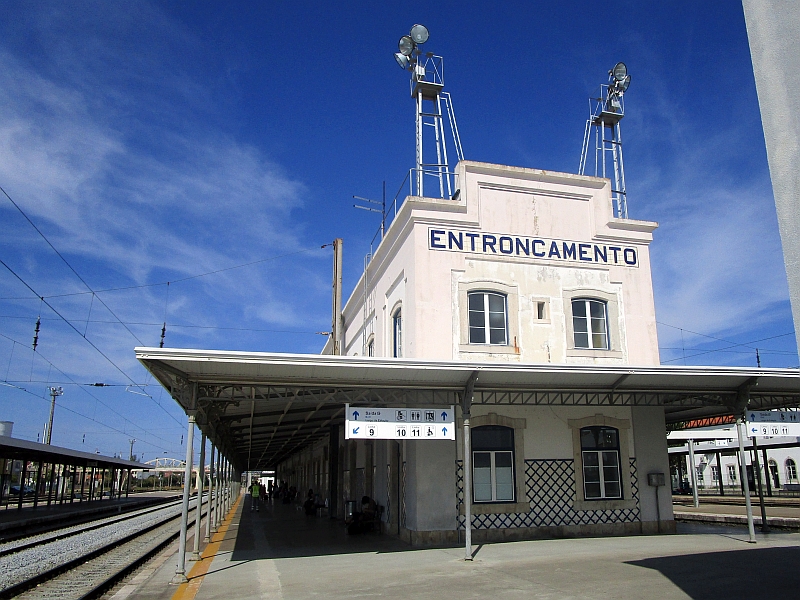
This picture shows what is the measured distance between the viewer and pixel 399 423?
11742 mm

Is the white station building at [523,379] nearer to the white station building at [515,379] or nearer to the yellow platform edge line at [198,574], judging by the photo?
the white station building at [515,379]

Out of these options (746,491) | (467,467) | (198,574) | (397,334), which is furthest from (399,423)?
(746,491)

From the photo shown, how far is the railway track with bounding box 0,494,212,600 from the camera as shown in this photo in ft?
34.1

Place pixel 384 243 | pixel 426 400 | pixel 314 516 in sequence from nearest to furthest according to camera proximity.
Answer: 1. pixel 426 400
2. pixel 384 243
3. pixel 314 516

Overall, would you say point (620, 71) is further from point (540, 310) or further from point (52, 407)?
point (52, 407)

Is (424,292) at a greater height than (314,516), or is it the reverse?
(424,292)

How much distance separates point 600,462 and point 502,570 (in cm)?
617

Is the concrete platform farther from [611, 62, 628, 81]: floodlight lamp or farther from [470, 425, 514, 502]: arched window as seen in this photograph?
[611, 62, 628, 81]: floodlight lamp

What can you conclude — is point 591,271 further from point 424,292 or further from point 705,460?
point 705,460

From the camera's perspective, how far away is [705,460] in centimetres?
5569

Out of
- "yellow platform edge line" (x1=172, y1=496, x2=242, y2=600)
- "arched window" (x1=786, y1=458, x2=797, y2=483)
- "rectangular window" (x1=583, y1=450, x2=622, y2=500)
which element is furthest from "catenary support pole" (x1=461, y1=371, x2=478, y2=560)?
"arched window" (x1=786, y1=458, x2=797, y2=483)

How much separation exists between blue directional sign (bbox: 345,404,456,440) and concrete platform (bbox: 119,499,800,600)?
2138mm

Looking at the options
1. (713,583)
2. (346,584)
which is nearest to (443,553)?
(346,584)

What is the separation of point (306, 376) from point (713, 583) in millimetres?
6939
